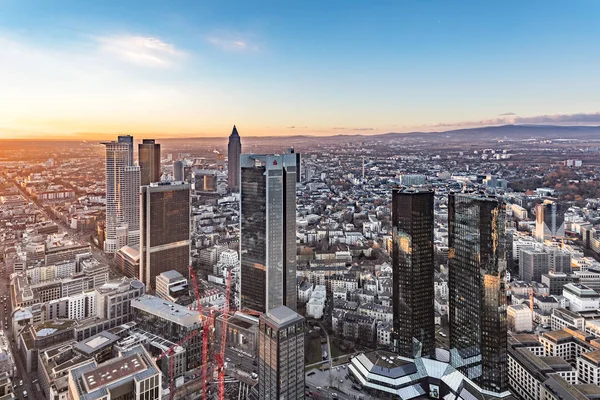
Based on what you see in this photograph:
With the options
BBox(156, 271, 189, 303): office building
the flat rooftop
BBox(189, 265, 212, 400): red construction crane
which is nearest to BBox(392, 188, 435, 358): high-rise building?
BBox(189, 265, 212, 400): red construction crane

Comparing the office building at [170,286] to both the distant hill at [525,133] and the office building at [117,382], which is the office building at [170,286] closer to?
the office building at [117,382]

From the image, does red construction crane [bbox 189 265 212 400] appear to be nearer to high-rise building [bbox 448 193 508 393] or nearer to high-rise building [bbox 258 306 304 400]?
high-rise building [bbox 258 306 304 400]

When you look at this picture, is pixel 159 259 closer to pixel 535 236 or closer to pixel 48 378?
Answer: pixel 48 378

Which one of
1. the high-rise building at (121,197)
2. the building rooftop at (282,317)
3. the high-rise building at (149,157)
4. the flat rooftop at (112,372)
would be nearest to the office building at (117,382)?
the flat rooftop at (112,372)

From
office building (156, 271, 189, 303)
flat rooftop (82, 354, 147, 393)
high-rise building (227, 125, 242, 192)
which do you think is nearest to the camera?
flat rooftop (82, 354, 147, 393)

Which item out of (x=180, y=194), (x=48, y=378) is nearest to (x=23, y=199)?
(x=180, y=194)

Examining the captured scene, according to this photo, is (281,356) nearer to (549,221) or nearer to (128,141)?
(549,221)
